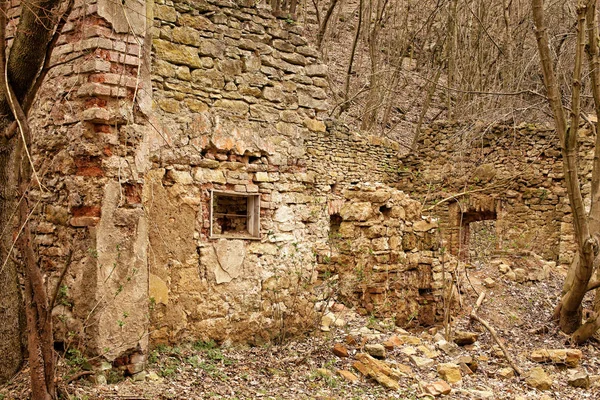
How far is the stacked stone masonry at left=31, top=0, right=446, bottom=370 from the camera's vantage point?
415 cm

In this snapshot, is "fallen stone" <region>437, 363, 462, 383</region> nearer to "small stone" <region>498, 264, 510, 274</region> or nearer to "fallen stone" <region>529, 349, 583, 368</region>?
"fallen stone" <region>529, 349, 583, 368</region>

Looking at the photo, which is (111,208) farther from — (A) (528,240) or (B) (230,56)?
Result: (A) (528,240)

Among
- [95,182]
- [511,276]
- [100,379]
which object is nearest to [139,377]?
[100,379]

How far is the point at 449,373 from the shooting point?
5512 millimetres

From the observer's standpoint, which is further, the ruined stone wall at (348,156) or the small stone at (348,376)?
the ruined stone wall at (348,156)

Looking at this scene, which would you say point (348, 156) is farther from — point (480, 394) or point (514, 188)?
point (480, 394)

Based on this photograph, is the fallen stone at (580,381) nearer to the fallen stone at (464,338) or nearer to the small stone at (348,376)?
the fallen stone at (464,338)

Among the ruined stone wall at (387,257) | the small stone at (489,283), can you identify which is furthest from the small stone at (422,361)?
the small stone at (489,283)

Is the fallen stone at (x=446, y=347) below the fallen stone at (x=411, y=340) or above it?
below

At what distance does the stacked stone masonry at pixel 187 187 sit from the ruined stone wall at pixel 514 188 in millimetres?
5415

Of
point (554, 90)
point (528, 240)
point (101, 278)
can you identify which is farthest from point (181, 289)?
point (528, 240)

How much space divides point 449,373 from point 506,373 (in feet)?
2.54

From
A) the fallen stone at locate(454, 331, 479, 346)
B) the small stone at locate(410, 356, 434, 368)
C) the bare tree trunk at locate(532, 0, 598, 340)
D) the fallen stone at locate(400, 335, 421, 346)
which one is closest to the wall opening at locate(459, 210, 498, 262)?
the bare tree trunk at locate(532, 0, 598, 340)

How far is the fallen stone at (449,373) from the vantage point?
17.9 ft
